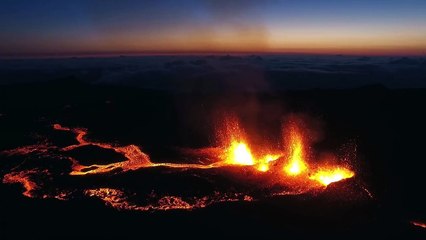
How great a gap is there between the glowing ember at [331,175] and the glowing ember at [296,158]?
1.31m

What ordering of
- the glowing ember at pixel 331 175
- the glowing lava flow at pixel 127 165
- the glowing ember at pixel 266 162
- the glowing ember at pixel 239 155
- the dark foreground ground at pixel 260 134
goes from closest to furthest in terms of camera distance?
1. the dark foreground ground at pixel 260 134
2. the glowing ember at pixel 331 175
3. the glowing ember at pixel 266 162
4. the glowing lava flow at pixel 127 165
5. the glowing ember at pixel 239 155

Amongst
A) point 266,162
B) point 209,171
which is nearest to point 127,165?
point 209,171

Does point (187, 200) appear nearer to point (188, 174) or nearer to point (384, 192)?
point (188, 174)

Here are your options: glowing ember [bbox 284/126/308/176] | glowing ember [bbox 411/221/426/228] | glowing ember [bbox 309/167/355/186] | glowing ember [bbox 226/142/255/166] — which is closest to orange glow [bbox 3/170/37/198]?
glowing ember [bbox 226/142/255/166]

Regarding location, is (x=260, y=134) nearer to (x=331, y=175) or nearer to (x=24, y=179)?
(x=331, y=175)

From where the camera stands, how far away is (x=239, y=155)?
30.6 metres

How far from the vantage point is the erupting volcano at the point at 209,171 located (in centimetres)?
2167

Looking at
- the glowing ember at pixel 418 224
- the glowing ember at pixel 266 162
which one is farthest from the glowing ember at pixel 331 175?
the glowing ember at pixel 418 224

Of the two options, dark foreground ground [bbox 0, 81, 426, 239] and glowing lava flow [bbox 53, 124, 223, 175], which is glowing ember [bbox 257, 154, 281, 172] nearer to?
glowing lava flow [bbox 53, 124, 223, 175]

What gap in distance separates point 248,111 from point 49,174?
37.1 metres

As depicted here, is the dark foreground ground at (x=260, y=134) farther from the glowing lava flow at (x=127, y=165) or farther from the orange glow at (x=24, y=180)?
the glowing lava flow at (x=127, y=165)

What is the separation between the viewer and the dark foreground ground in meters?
18.0

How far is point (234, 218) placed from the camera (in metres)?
18.9

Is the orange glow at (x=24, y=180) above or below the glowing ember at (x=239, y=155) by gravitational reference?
below
